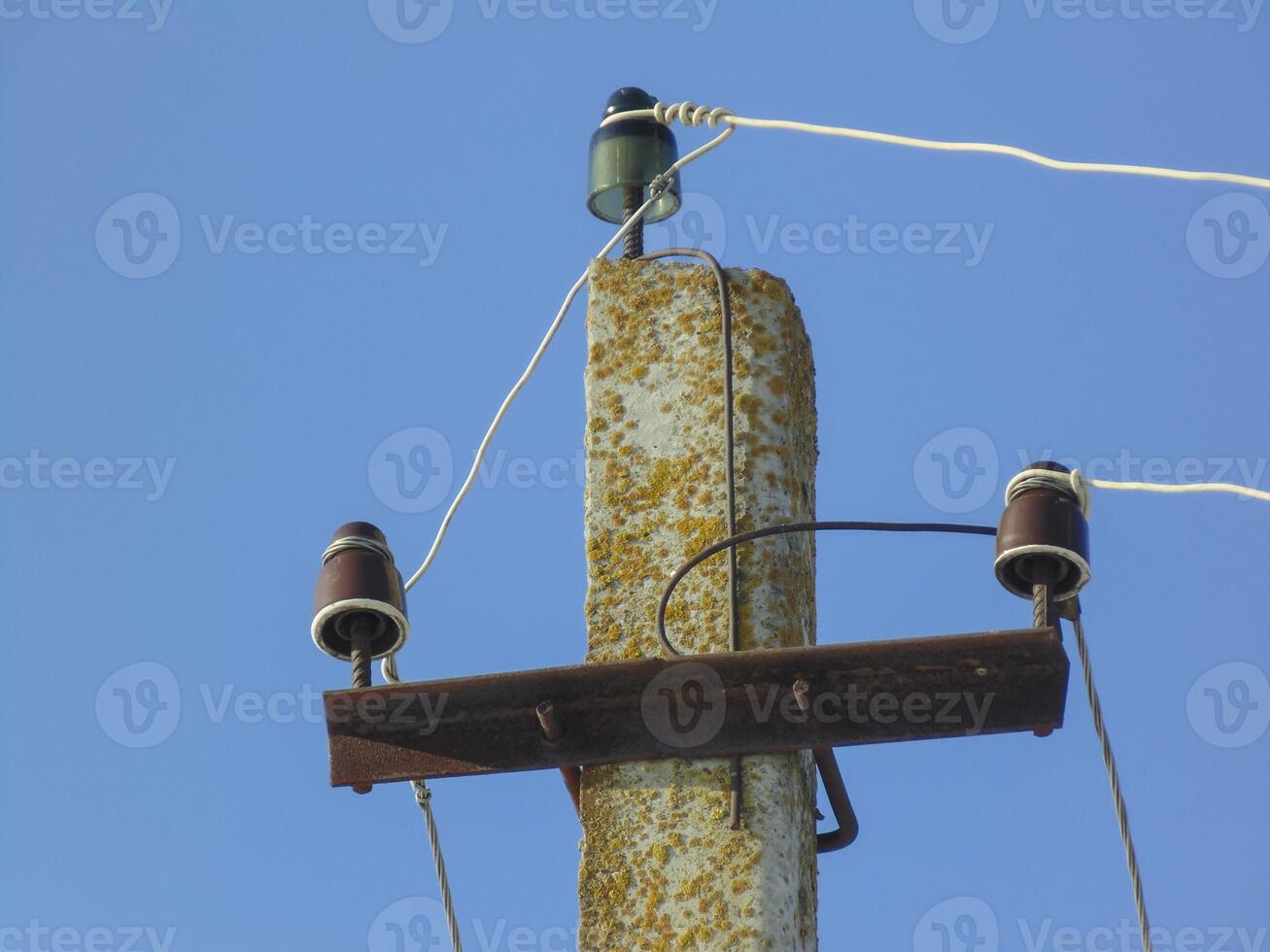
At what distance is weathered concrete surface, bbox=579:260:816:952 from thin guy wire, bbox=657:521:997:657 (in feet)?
0.17

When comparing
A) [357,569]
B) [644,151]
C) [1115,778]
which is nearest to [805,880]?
[1115,778]

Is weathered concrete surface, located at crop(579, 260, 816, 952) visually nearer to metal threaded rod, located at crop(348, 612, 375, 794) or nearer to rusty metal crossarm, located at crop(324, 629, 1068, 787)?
rusty metal crossarm, located at crop(324, 629, 1068, 787)

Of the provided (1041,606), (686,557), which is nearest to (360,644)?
(686,557)

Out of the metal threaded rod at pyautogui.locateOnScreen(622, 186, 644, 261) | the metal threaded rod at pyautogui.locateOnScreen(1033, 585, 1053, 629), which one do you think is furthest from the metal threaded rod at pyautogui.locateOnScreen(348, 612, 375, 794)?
the metal threaded rod at pyautogui.locateOnScreen(1033, 585, 1053, 629)

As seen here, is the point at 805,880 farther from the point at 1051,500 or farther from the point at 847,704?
the point at 1051,500

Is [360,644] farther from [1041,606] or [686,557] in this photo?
[1041,606]

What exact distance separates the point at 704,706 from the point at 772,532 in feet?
1.05

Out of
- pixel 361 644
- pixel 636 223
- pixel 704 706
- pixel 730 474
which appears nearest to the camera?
pixel 704 706

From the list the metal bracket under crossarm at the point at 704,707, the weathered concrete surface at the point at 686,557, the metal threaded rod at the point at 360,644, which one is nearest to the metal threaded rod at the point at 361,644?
the metal threaded rod at the point at 360,644

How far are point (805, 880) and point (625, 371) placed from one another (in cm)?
97

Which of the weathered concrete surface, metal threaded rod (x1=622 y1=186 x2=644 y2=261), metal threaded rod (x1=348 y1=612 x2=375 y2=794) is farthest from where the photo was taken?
metal threaded rod (x1=622 y1=186 x2=644 y2=261)

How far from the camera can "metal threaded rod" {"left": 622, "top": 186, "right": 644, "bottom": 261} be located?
4.35 m

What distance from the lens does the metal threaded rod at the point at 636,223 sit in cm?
Answer: 435

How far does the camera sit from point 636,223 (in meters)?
4.47
